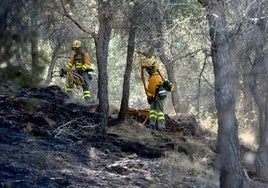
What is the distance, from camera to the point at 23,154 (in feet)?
27.5

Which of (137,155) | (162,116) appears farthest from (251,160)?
(137,155)

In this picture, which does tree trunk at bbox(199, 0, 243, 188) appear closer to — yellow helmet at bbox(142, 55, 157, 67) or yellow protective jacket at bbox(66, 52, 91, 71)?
yellow helmet at bbox(142, 55, 157, 67)

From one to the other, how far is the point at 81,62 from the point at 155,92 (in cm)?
266

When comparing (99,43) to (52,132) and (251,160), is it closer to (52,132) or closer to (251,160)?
(52,132)

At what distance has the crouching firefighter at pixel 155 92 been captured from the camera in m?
13.1

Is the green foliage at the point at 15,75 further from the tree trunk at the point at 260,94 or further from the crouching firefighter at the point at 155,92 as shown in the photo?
the tree trunk at the point at 260,94

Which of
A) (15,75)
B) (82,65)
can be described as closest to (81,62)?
(82,65)

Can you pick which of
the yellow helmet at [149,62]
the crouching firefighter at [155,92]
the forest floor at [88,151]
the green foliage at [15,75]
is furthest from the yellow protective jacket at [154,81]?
the green foliage at [15,75]

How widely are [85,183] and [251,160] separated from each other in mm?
7739

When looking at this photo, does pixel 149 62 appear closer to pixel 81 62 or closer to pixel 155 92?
pixel 155 92

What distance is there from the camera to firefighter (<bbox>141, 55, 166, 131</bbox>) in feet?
43.0

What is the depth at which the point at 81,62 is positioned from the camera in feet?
49.2

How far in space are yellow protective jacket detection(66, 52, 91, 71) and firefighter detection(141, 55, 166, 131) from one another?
2185mm

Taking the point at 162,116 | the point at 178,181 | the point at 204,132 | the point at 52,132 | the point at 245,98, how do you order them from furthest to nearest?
the point at 245,98, the point at 204,132, the point at 162,116, the point at 52,132, the point at 178,181
